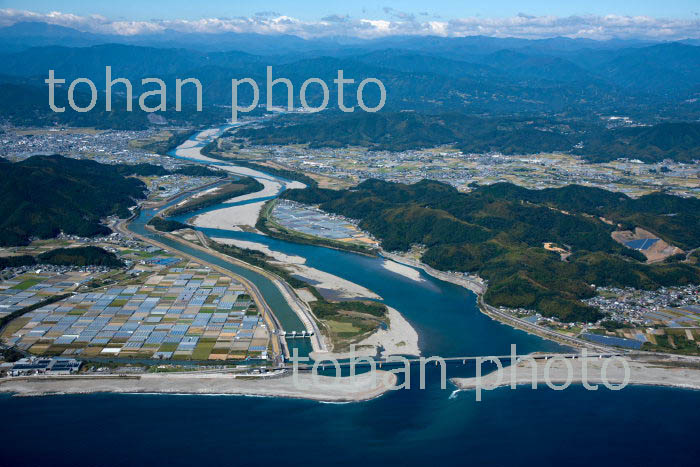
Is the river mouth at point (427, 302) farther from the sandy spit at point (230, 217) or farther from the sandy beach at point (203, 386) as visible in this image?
the sandy beach at point (203, 386)

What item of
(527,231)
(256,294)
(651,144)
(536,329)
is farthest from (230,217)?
(651,144)

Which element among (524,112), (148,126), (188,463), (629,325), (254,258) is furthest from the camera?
(524,112)

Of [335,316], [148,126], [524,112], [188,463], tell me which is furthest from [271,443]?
[524,112]

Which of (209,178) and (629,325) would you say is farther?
(209,178)

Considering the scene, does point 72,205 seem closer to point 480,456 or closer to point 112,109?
point 480,456

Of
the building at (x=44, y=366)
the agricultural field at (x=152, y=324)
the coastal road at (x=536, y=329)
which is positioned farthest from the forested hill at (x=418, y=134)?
the building at (x=44, y=366)
